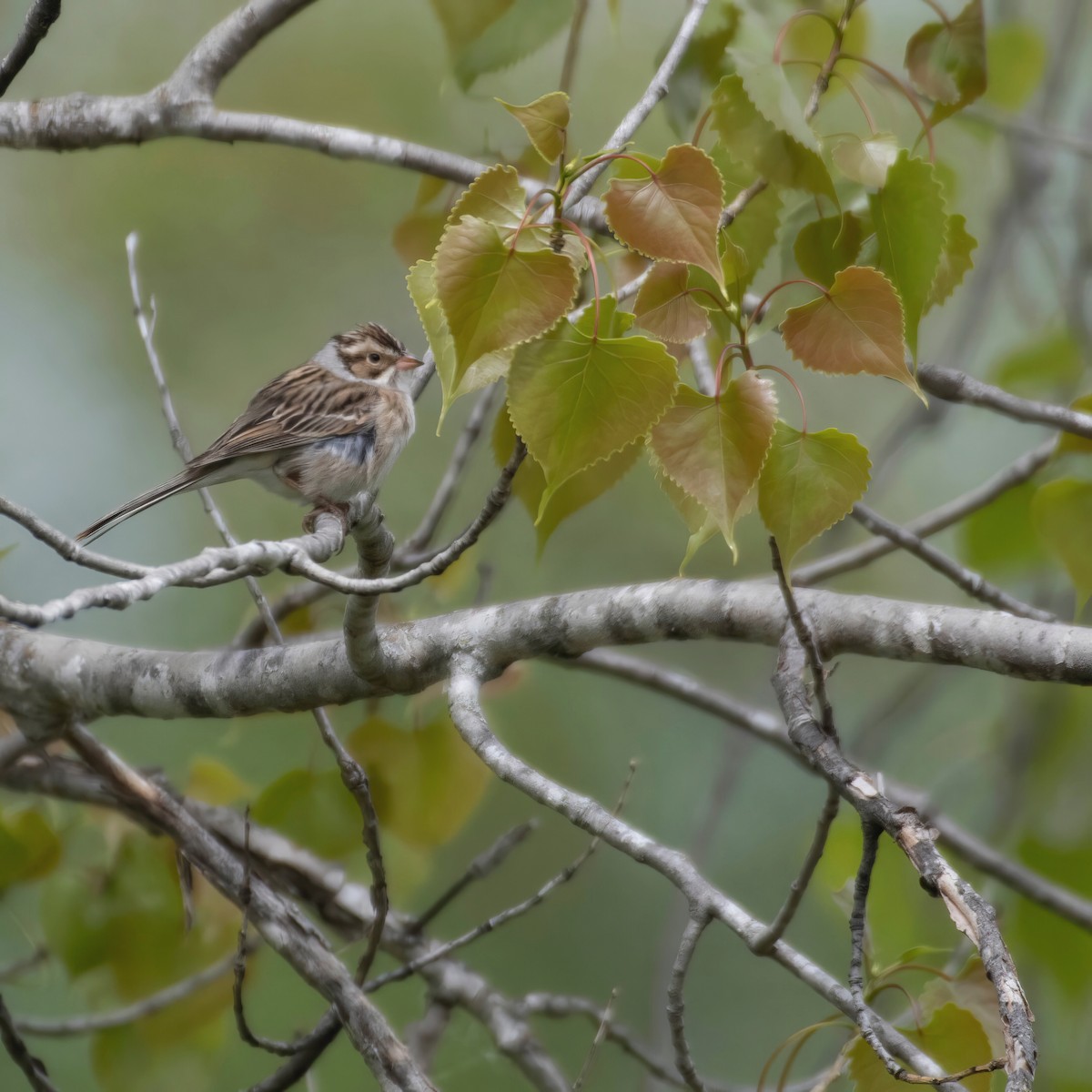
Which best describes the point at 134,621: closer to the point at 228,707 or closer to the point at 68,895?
the point at 68,895

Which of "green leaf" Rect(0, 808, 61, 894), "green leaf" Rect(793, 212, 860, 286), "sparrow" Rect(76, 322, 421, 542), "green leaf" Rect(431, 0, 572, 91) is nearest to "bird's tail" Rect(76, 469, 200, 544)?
"sparrow" Rect(76, 322, 421, 542)

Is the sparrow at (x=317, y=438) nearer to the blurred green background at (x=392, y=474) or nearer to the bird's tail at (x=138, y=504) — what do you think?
the bird's tail at (x=138, y=504)

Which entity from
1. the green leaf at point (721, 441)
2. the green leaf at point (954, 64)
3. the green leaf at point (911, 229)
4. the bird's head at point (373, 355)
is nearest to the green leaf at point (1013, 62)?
the green leaf at point (954, 64)

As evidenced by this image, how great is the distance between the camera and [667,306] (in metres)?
2.15

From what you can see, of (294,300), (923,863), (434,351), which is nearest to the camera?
(923,863)

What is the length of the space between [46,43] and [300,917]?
8596 millimetres

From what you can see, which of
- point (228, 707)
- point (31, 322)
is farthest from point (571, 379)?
point (31, 322)

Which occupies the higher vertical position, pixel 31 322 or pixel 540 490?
pixel 31 322

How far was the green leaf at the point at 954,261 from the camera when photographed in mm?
2580

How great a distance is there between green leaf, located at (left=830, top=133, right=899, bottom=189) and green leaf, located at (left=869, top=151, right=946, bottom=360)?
0.03 meters

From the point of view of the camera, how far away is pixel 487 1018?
3783mm

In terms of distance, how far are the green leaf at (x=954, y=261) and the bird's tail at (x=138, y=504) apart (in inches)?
89.8

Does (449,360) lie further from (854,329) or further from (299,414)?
(299,414)

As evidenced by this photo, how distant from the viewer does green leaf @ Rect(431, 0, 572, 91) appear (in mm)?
3031
